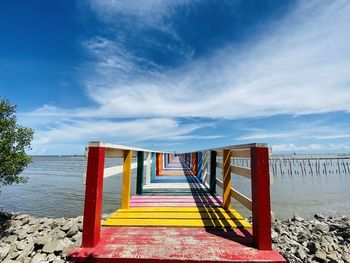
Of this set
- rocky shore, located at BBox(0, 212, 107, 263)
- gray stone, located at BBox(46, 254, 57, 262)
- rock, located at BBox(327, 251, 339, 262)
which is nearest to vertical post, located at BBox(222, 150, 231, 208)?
rock, located at BBox(327, 251, 339, 262)

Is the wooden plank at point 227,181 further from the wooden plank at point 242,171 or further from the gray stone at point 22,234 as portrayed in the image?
the gray stone at point 22,234

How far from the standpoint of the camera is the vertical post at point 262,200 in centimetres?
224

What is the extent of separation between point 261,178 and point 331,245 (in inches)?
314

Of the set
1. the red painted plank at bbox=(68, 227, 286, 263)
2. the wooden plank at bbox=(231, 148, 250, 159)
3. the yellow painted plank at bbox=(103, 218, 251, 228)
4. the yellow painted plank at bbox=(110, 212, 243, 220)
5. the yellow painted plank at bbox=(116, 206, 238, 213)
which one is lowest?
the red painted plank at bbox=(68, 227, 286, 263)

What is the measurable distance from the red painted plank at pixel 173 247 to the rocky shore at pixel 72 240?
503cm

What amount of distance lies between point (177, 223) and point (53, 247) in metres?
6.12

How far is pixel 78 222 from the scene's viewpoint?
389 inches

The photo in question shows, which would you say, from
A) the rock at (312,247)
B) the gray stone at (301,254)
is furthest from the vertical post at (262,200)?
the rock at (312,247)

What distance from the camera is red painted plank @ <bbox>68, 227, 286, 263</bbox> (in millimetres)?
2070

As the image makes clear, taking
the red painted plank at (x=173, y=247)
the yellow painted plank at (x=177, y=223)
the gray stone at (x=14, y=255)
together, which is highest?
the yellow painted plank at (x=177, y=223)

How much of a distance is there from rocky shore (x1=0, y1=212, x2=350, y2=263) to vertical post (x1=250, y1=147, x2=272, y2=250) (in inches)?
204

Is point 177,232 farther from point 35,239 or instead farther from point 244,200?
point 35,239

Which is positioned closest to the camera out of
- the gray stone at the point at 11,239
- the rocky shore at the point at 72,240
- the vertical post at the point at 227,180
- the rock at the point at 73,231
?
the vertical post at the point at 227,180

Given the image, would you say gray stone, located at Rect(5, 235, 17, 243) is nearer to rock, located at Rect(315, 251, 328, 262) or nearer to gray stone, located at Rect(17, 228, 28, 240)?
gray stone, located at Rect(17, 228, 28, 240)
